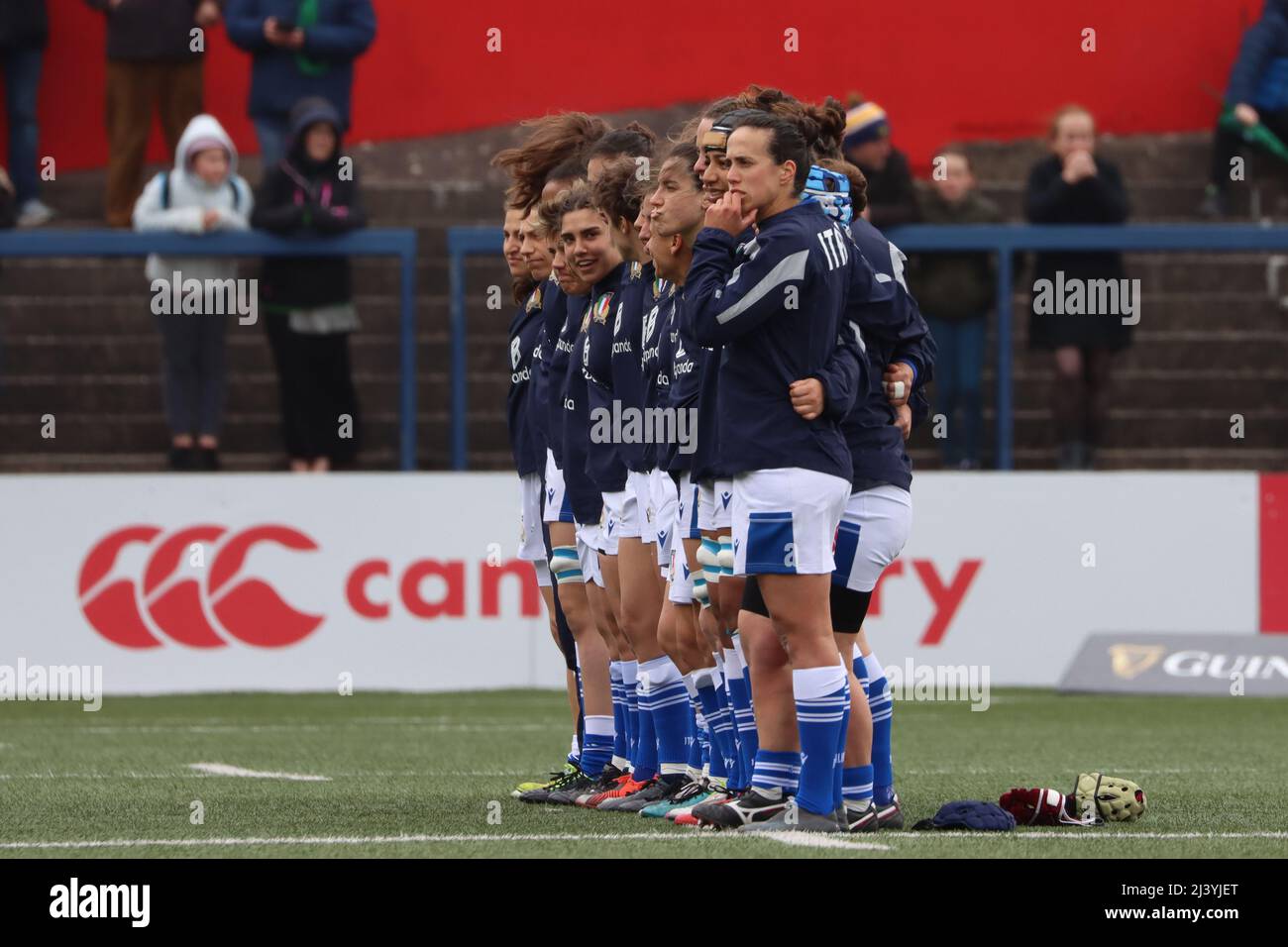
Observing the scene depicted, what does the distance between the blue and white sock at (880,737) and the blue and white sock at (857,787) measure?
0.60ft

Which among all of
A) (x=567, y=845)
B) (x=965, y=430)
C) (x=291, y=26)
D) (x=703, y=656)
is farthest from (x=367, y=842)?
(x=291, y=26)

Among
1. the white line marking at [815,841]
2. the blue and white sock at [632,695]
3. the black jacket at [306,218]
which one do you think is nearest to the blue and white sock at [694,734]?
the blue and white sock at [632,695]

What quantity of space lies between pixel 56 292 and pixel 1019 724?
6494 mm

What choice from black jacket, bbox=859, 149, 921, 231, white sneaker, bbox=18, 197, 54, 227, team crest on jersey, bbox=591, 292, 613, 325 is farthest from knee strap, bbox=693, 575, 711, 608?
white sneaker, bbox=18, 197, 54, 227

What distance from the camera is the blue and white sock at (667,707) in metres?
7.82

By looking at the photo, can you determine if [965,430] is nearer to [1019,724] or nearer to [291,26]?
[1019,724]

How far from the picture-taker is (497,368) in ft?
48.4

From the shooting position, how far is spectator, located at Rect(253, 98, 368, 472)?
13664mm

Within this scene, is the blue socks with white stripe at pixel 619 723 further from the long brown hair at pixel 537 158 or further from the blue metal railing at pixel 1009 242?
the blue metal railing at pixel 1009 242

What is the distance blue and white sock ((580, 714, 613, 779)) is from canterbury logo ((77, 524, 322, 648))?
5.24 meters

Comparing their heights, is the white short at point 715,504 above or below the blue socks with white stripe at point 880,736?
above
